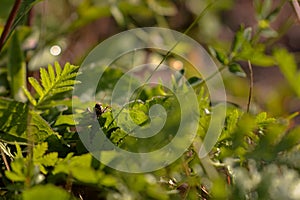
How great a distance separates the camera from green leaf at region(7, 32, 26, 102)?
0.96m

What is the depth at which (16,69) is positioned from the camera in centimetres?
99

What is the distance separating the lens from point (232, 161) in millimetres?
620

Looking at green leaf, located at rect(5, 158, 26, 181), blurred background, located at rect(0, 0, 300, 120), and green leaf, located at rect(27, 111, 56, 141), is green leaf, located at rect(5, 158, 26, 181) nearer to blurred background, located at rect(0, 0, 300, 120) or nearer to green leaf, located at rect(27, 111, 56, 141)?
green leaf, located at rect(27, 111, 56, 141)

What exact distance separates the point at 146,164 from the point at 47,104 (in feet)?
0.68

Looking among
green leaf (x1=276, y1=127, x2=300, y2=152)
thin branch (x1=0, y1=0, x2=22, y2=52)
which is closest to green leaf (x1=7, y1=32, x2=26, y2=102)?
thin branch (x1=0, y1=0, x2=22, y2=52)

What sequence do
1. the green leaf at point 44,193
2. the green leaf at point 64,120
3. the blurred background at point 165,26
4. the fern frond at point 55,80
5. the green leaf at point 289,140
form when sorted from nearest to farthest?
1. the green leaf at point 44,193
2. the green leaf at point 289,140
3. the fern frond at point 55,80
4. the green leaf at point 64,120
5. the blurred background at point 165,26

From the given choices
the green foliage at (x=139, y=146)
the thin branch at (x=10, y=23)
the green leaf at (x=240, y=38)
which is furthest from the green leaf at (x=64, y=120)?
the green leaf at (x=240, y=38)

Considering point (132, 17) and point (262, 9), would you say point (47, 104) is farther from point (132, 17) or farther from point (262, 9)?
point (132, 17)

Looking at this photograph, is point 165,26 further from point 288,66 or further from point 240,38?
point 288,66

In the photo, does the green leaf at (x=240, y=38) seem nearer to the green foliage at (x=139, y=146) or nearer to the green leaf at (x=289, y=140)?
the green foliage at (x=139, y=146)

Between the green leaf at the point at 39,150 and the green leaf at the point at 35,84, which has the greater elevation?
the green leaf at the point at 35,84

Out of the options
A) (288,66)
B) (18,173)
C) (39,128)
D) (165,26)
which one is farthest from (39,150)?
(165,26)

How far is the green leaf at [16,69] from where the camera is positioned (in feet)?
3.16

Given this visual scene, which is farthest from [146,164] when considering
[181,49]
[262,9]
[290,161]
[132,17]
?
[132,17]
